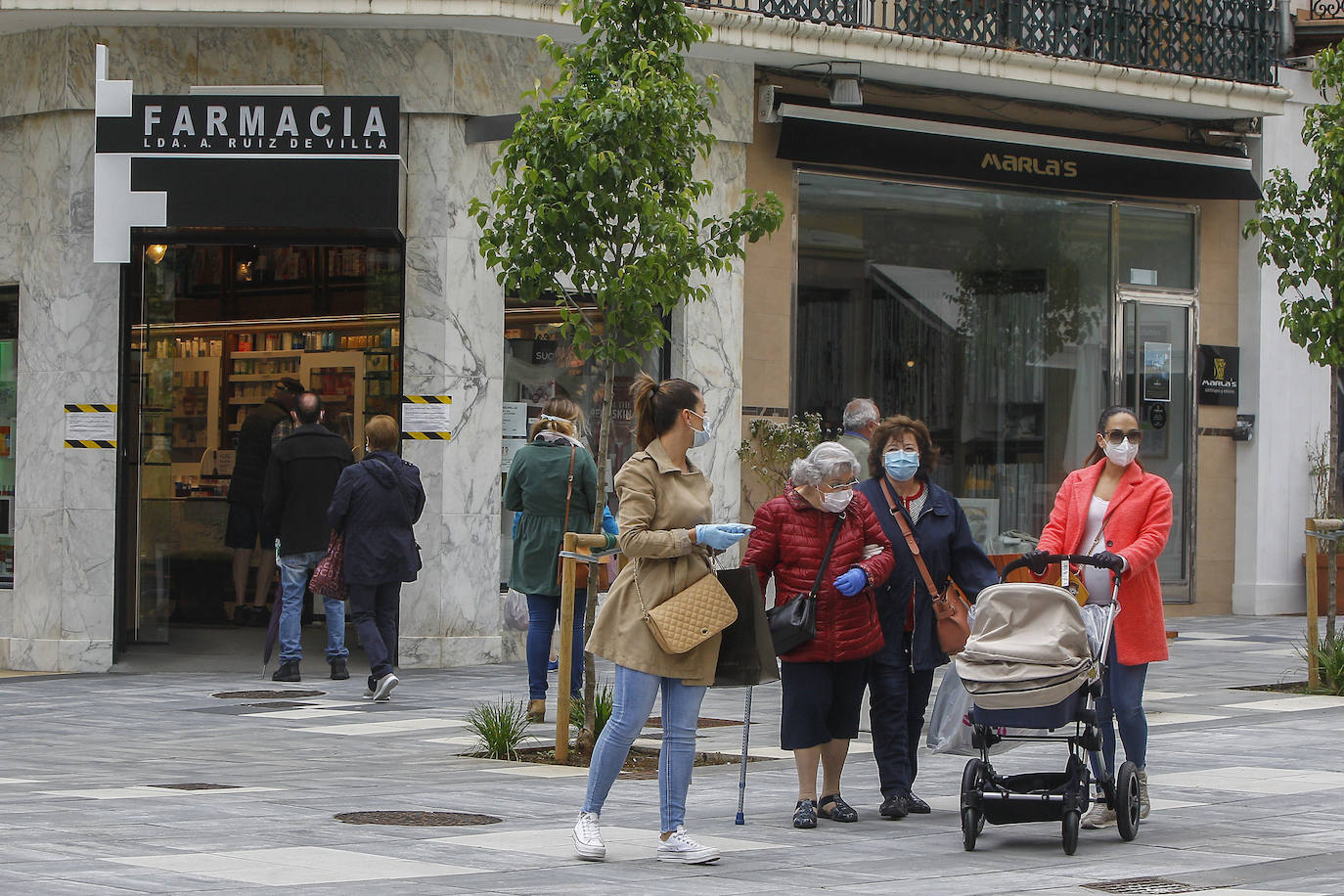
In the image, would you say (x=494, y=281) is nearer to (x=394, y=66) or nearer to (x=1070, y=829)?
(x=394, y=66)

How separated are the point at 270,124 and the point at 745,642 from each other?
8.59 m

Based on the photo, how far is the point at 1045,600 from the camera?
25.8 ft

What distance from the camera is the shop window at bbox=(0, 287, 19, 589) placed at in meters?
16.1

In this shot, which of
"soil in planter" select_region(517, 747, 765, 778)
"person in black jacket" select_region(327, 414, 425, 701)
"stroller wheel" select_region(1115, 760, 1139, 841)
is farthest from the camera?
"person in black jacket" select_region(327, 414, 425, 701)

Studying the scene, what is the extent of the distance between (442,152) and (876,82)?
483cm

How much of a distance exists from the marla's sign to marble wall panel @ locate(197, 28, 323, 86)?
887 millimetres

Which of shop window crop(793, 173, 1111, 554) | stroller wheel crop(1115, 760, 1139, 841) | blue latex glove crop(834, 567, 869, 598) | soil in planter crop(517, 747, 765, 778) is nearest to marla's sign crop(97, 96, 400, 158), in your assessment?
shop window crop(793, 173, 1111, 554)

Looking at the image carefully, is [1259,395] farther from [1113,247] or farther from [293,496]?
[293,496]

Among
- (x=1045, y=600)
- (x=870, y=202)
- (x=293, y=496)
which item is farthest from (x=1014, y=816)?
(x=870, y=202)

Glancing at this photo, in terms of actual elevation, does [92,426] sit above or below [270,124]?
below

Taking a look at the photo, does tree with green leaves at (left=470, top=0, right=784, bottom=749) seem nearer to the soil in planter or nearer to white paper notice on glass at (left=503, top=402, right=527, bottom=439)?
the soil in planter

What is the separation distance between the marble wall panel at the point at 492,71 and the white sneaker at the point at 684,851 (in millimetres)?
9650

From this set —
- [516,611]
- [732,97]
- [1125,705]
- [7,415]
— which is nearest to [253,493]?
[7,415]

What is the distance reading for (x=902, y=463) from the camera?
29.1 feet
